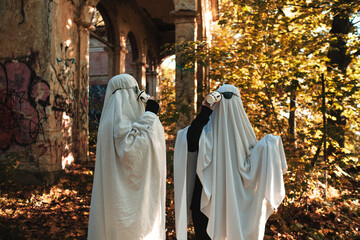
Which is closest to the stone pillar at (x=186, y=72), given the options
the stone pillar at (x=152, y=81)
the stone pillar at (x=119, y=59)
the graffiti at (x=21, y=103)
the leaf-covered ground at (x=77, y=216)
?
the leaf-covered ground at (x=77, y=216)

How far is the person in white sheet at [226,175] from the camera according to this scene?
256cm

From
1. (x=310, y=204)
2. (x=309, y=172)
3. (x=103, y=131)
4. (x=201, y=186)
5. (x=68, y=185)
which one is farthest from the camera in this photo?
(x=68, y=185)

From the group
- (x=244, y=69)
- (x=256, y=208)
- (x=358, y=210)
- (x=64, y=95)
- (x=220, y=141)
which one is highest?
Answer: (x=244, y=69)

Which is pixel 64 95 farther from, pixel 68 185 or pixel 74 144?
pixel 68 185

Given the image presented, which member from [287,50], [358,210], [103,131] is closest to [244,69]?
[287,50]

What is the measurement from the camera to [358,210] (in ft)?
15.3

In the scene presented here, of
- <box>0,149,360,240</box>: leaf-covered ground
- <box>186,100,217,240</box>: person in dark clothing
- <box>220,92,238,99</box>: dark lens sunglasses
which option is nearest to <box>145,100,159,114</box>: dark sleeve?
<box>186,100,217,240</box>: person in dark clothing

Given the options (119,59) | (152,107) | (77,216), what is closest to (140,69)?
(119,59)

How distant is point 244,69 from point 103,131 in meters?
3.76

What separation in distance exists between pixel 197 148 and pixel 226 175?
0.40 m

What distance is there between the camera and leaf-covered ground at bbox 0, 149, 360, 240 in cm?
396

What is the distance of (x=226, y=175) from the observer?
2641 mm

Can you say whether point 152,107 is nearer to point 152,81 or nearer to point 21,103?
point 21,103

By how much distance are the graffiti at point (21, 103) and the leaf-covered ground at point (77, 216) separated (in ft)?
3.63
